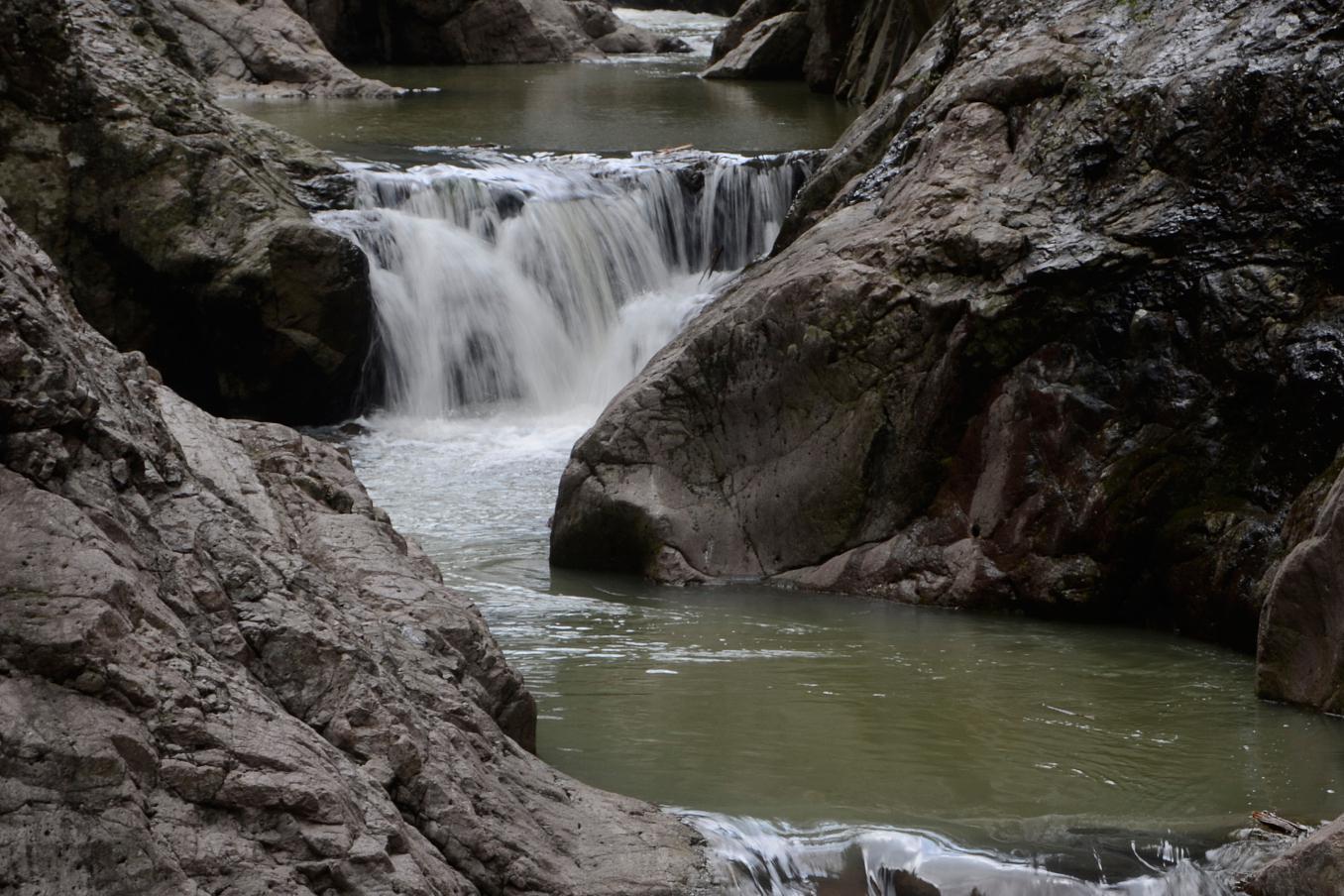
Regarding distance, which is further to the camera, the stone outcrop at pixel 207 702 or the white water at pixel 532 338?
the white water at pixel 532 338

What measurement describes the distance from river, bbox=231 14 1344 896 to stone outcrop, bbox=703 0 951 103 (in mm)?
4360

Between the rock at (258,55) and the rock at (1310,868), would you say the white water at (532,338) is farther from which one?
the rock at (258,55)

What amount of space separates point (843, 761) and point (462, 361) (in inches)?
297

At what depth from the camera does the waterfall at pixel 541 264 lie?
11734 mm

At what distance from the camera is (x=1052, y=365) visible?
276 inches

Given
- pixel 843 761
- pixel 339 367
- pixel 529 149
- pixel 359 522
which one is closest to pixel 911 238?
pixel 843 761

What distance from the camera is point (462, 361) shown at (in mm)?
11844

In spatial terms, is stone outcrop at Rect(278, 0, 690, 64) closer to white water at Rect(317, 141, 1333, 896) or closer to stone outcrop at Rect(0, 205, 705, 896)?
white water at Rect(317, 141, 1333, 896)

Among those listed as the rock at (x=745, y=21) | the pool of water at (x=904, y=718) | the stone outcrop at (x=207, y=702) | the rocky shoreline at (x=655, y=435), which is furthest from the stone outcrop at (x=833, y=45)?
the stone outcrop at (x=207, y=702)

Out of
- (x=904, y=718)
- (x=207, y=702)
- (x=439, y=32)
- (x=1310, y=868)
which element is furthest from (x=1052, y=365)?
(x=439, y=32)

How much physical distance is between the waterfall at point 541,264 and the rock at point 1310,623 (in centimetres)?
676

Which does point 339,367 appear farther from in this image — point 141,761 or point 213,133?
point 141,761

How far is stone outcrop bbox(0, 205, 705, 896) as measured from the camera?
2.48m

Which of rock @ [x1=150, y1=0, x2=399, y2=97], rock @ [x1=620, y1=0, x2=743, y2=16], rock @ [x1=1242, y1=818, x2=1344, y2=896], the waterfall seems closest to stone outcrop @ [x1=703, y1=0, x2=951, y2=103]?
the waterfall
